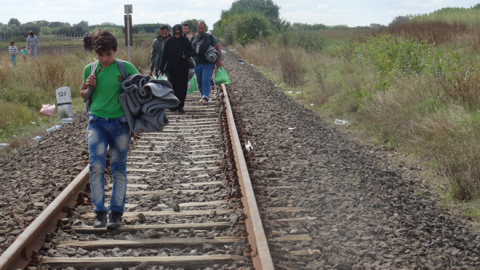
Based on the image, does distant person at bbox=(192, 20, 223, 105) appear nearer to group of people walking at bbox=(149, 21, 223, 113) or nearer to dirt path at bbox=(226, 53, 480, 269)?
group of people walking at bbox=(149, 21, 223, 113)

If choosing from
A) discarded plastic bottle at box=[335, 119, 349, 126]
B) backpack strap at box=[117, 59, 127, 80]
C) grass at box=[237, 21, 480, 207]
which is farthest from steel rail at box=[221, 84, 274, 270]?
discarded plastic bottle at box=[335, 119, 349, 126]

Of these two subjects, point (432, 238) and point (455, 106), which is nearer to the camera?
point (432, 238)

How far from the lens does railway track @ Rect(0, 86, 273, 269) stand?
4434 millimetres

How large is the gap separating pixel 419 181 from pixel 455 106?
2.25 meters

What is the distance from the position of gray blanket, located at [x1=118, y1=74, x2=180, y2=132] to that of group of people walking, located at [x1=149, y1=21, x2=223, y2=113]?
681 centimetres

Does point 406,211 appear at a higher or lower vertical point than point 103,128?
lower

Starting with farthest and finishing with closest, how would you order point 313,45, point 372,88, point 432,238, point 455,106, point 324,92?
point 313,45, point 324,92, point 372,88, point 455,106, point 432,238

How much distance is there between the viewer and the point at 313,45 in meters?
30.5

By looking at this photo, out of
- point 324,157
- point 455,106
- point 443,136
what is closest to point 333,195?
point 324,157

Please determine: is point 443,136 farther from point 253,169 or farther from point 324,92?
point 324,92

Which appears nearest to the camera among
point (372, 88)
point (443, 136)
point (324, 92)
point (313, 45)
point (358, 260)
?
point (358, 260)

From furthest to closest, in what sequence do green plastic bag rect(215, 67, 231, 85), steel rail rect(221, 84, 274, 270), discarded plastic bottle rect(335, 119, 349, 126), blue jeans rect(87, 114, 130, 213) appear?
green plastic bag rect(215, 67, 231, 85) → discarded plastic bottle rect(335, 119, 349, 126) → blue jeans rect(87, 114, 130, 213) → steel rail rect(221, 84, 274, 270)

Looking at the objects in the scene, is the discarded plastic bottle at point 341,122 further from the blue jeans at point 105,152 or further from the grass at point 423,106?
the blue jeans at point 105,152

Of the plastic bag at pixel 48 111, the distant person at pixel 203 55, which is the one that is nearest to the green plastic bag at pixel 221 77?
the distant person at pixel 203 55
